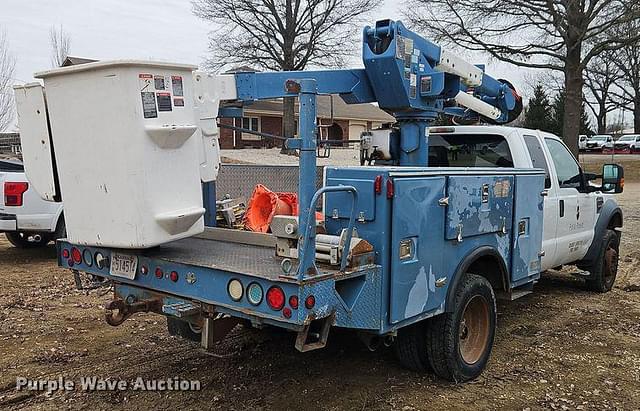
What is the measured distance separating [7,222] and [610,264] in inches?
320

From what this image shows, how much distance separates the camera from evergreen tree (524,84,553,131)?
4462 cm

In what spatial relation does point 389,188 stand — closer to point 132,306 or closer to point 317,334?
point 317,334

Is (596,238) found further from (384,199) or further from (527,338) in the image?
(384,199)

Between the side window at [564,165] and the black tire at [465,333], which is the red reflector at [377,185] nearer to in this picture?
the black tire at [465,333]

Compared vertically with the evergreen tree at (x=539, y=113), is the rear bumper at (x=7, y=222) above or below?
below

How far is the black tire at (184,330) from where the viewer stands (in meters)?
4.88

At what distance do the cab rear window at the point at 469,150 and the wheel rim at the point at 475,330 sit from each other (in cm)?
179

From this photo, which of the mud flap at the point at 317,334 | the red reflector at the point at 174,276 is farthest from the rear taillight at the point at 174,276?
the mud flap at the point at 317,334

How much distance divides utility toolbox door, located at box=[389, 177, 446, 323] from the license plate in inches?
66.5

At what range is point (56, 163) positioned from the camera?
4035 millimetres

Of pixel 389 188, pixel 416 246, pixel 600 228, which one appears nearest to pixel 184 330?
pixel 416 246

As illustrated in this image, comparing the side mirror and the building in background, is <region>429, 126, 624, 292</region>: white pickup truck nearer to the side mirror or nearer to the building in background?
the side mirror

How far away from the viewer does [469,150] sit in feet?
21.3

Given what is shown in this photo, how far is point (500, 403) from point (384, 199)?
5.83ft
